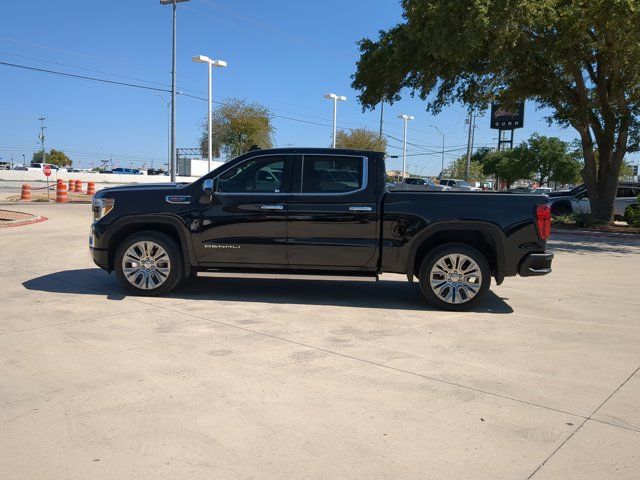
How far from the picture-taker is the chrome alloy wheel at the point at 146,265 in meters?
7.18

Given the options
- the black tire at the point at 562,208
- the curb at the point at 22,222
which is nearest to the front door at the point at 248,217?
the curb at the point at 22,222

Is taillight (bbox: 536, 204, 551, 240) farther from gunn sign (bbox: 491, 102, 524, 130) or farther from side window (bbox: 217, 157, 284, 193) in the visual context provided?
gunn sign (bbox: 491, 102, 524, 130)

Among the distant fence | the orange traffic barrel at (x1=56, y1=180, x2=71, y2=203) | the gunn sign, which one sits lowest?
the orange traffic barrel at (x1=56, y1=180, x2=71, y2=203)

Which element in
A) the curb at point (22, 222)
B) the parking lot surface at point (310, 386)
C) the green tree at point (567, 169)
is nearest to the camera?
the parking lot surface at point (310, 386)

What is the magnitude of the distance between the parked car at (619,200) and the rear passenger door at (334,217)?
750 inches

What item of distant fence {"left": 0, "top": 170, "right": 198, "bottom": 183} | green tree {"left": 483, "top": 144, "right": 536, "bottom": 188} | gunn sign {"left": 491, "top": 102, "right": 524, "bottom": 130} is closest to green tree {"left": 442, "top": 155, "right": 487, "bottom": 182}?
green tree {"left": 483, "top": 144, "right": 536, "bottom": 188}

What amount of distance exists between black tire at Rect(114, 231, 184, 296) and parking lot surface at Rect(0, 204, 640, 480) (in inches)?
10.7

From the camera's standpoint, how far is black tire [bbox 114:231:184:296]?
7.14 m

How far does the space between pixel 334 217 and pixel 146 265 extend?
8.27 feet

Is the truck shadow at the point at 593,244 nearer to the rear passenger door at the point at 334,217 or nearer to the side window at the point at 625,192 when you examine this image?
the side window at the point at 625,192

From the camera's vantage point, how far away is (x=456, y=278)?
6832 mm

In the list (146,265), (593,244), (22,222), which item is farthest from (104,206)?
(593,244)

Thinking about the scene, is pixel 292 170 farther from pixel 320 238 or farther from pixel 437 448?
pixel 437 448

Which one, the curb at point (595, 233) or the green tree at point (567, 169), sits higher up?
the green tree at point (567, 169)
